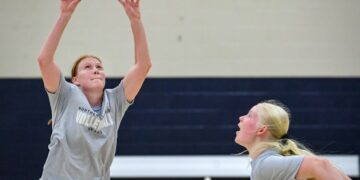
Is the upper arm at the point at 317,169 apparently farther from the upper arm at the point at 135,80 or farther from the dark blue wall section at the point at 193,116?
the dark blue wall section at the point at 193,116

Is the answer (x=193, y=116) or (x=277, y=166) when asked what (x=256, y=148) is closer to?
(x=277, y=166)

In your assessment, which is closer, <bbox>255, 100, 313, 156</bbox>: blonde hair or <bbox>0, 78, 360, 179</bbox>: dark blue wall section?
<bbox>255, 100, 313, 156</bbox>: blonde hair

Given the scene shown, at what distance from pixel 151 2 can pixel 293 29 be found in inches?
60.1

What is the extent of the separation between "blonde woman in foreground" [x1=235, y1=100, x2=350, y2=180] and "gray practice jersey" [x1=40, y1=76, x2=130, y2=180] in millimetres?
749

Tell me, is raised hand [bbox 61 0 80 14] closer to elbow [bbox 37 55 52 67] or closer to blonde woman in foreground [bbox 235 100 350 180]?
elbow [bbox 37 55 52 67]

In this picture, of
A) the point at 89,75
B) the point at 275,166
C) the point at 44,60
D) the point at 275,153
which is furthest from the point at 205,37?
the point at 275,166

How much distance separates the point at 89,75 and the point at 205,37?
2912 mm

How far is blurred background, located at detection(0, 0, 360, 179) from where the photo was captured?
5887 mm

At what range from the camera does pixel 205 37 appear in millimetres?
5961

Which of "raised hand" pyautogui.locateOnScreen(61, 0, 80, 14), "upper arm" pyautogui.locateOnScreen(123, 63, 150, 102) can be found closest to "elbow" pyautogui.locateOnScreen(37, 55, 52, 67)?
"raised hand" pyautogui.locateOnScreen(61, 0, 80, 14)

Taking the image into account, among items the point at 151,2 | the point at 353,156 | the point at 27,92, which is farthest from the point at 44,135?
the point at 353,156

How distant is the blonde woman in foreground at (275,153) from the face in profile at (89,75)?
85 cm

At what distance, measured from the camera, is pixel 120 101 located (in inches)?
130

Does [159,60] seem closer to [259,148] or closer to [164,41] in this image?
[164,41]
